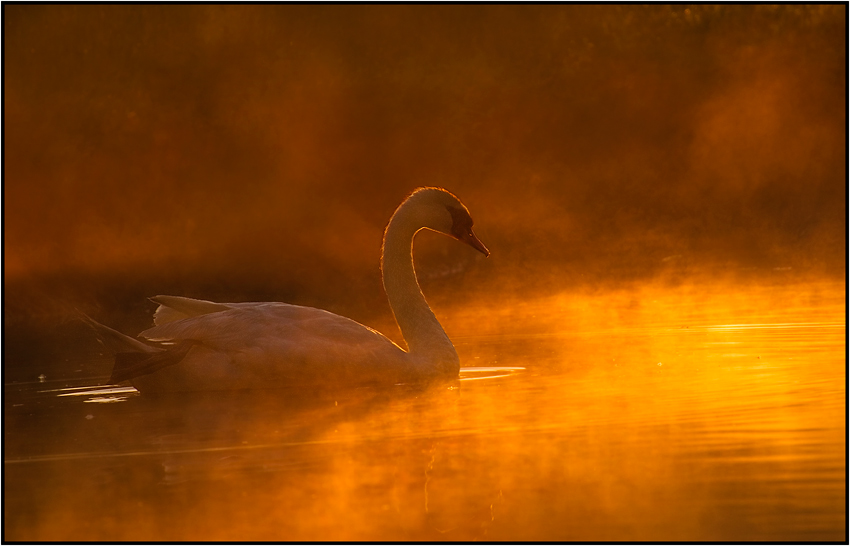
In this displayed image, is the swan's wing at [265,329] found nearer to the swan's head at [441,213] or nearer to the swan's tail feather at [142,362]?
the swan's tail feather at [142,362]

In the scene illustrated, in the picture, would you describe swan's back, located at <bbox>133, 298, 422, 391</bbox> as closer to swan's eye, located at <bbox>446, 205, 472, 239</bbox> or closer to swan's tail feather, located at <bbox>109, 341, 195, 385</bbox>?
swan's tail feather, located at <bbox>109, 341, 195, 385</bbox>

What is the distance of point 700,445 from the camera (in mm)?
5480

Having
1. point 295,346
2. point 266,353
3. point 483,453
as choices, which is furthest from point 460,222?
point 483,453

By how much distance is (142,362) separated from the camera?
742cm

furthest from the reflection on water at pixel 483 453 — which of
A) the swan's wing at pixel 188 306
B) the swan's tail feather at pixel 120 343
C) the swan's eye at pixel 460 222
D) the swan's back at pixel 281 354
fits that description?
the swan's eye at pixel 460 222

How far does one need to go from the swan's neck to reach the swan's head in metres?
0.06

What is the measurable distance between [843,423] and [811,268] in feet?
26.1

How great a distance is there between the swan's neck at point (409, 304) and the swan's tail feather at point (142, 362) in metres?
1.29

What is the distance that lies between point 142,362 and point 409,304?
5.36 ft

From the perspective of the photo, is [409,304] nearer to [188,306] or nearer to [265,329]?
[265,329]

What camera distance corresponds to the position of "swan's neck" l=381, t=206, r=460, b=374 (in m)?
7.86

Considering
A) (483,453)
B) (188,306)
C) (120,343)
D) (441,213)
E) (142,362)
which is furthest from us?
(441,213)

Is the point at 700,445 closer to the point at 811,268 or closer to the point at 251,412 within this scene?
the point at 251,412

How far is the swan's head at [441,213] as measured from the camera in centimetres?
848
